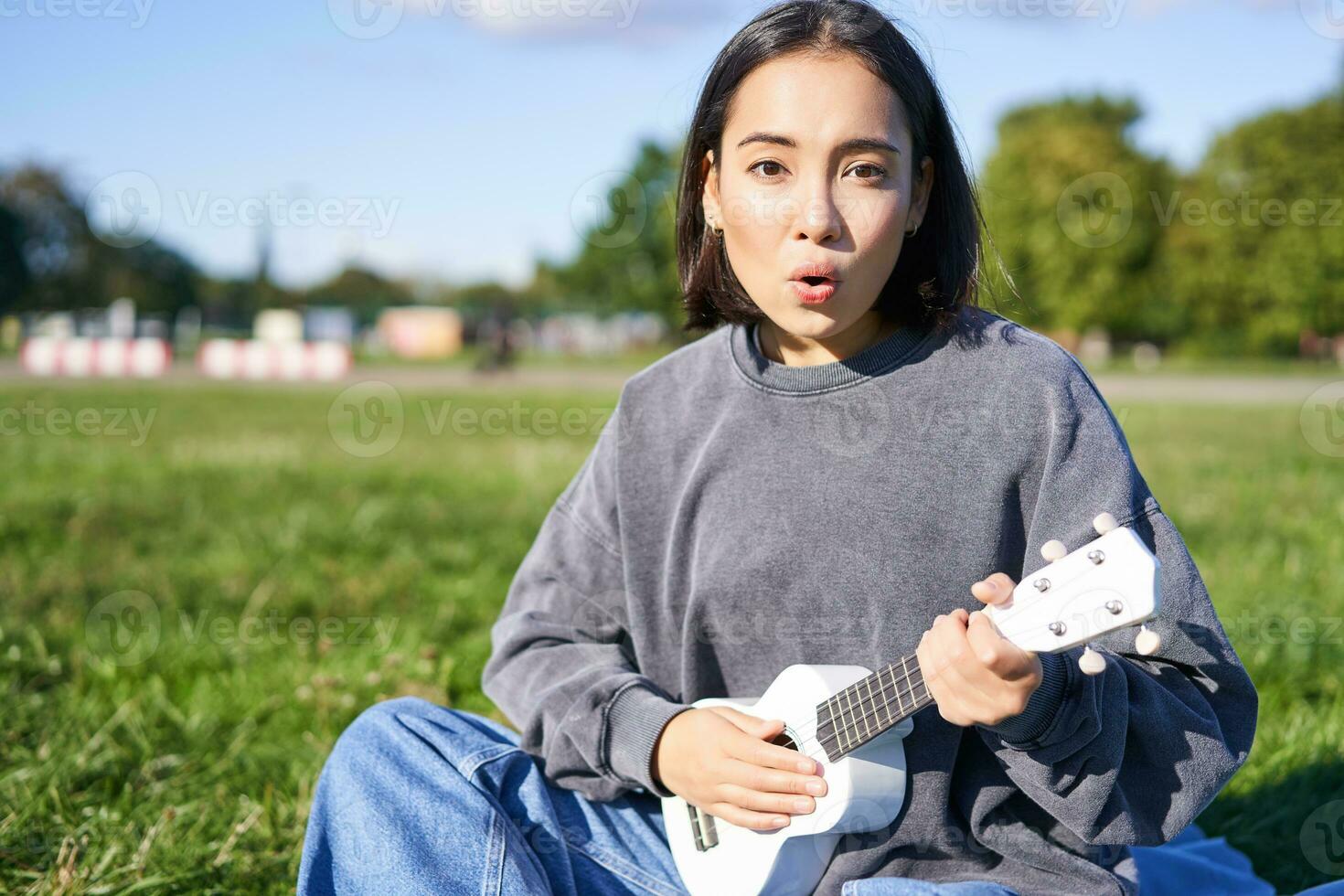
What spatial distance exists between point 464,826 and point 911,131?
1.47 meters

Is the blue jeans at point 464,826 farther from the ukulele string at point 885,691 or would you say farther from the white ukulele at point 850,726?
the ukulele string at point 885,691

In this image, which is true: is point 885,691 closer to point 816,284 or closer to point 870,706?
point 870,706

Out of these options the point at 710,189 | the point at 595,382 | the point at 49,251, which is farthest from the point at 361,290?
the point at 710,189

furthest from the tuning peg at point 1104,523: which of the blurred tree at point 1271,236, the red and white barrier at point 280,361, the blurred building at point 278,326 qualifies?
the blurred building at point 278,326

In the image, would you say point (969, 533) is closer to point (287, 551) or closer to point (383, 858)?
point (383, 858)

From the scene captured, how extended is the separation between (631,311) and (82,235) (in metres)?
24.0

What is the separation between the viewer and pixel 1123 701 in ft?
5.88

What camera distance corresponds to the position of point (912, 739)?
6.76 ft

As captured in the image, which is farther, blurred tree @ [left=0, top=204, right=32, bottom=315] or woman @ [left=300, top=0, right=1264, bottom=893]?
blurred tree @ [left=0, top=204, right=32, bottom=315]

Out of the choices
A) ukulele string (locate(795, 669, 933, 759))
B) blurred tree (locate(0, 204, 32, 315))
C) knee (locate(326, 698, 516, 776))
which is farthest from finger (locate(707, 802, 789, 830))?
blurred tree (locate(0, 204, 32, 315))

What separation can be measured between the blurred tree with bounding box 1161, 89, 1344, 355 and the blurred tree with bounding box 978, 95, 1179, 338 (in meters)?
1.85

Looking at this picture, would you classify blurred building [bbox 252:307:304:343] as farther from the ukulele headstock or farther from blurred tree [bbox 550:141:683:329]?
the ukulele headstock

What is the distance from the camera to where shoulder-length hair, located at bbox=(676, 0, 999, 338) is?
206 cm

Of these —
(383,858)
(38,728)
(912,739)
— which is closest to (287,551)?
(38,728)
